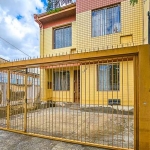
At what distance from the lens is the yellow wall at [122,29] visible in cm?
805

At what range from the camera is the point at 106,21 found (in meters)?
8.98

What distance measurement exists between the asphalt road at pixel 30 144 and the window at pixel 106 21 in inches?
280

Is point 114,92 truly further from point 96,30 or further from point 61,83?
point 96,30

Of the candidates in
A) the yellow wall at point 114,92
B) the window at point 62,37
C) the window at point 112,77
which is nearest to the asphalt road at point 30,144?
the yellow wall at point 114,92

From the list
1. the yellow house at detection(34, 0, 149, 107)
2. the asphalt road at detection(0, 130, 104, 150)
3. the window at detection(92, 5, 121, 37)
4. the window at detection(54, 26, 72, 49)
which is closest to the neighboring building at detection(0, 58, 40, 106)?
the asphalt road at detection(0, 130, 104, 150)

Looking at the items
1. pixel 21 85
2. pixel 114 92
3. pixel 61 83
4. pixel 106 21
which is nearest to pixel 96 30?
pixel 106 21

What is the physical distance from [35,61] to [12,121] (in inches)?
123

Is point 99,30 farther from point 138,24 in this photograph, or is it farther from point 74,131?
point 74,131

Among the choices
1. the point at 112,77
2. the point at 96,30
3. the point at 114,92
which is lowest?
the point at 114,92

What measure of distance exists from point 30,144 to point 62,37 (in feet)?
30.3

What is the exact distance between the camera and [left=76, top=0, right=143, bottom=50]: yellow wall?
805cm

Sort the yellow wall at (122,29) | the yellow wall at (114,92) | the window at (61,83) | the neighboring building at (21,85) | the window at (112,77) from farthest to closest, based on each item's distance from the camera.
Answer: the yellow wall at (122,29)
the neighboring building at (21,85)
the window at (61,83)
the yellow wall at (114,92)
the window at (112,77)

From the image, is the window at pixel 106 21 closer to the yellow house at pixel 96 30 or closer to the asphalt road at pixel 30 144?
the yellow house at pixel 96 30

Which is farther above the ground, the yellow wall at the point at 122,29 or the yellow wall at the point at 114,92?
the yellow wall at the point at 122,29
